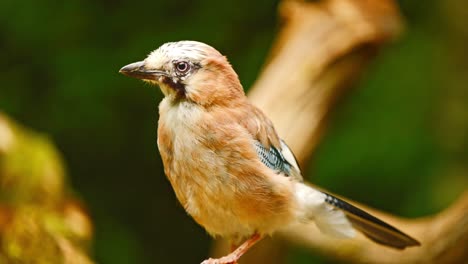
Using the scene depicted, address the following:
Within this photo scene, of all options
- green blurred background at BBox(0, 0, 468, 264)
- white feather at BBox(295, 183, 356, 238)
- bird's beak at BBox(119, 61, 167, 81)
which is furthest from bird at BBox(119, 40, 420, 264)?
green blurred background at BBox(0, 0, 468, 264)

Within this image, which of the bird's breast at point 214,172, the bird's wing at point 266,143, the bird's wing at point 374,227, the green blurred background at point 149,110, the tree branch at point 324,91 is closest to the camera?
the bird's breast at point 214,172

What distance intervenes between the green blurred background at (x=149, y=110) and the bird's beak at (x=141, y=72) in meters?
2.15

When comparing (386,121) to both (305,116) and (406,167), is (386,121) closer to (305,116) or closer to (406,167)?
(406,167)

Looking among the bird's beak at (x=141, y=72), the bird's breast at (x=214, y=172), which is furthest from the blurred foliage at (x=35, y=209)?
the bird's beak at (x=141, y=72)

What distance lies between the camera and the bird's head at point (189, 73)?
8.11ft

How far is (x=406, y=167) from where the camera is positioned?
18.5 feet

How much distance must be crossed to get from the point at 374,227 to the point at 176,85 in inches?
50.8

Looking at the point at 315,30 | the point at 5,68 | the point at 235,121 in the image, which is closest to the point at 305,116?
the point at 315,30

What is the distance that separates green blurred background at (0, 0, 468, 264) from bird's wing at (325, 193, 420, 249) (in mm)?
1285

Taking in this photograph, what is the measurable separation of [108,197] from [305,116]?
6.91 feet

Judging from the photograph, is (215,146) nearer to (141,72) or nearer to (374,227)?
(141,72)

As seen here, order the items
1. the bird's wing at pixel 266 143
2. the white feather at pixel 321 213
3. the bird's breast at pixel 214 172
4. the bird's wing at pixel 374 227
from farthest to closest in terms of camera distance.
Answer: the bird's wing at pixel 374 227 → the white feather at pixel 321 213 → the bird's wing at pixel 266 143 → the bird's breast at pixel 214 172

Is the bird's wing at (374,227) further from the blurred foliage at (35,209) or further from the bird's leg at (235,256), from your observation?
the blurred foliage at (35,209)

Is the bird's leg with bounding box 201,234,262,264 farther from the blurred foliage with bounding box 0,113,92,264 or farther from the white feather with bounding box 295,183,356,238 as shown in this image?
the blurred foliage with bounding box 0,113,92,264
